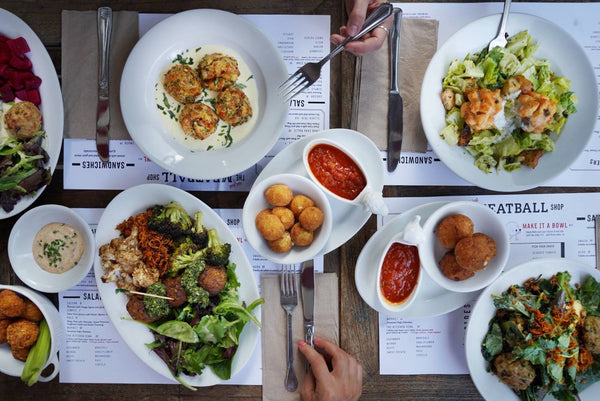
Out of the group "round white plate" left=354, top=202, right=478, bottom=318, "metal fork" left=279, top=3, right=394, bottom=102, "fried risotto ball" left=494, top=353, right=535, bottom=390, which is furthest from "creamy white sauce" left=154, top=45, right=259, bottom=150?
"fried risotto ball" left=494, top=353, right=535, bottom=390

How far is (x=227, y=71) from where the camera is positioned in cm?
169

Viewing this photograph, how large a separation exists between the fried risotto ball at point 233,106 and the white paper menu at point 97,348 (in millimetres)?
465

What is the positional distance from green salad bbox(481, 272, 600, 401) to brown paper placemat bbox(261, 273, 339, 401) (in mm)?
637

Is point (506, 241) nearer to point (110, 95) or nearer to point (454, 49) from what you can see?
point (454, 49)

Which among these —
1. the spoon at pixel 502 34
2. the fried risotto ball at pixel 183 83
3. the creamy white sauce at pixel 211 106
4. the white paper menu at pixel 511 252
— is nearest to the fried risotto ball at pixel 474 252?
the white paper menu at pixel 511 252

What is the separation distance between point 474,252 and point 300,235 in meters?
0.64

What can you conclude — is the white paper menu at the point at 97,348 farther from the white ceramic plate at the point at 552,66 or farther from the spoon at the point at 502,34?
the spoon at the point at 502,34

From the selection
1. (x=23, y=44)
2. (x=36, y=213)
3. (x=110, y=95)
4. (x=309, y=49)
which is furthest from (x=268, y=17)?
(x=36, y=213)

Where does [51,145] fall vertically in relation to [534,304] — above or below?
above

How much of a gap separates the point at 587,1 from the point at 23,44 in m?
2.30

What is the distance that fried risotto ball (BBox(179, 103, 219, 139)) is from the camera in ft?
5.50

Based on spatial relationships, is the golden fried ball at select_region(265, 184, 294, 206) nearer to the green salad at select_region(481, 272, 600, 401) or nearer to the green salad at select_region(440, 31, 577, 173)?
the green salad at select_region(440, 31, 577, 173)

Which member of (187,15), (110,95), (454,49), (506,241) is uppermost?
(187,15)

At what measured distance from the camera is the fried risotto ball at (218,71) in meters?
1.68
